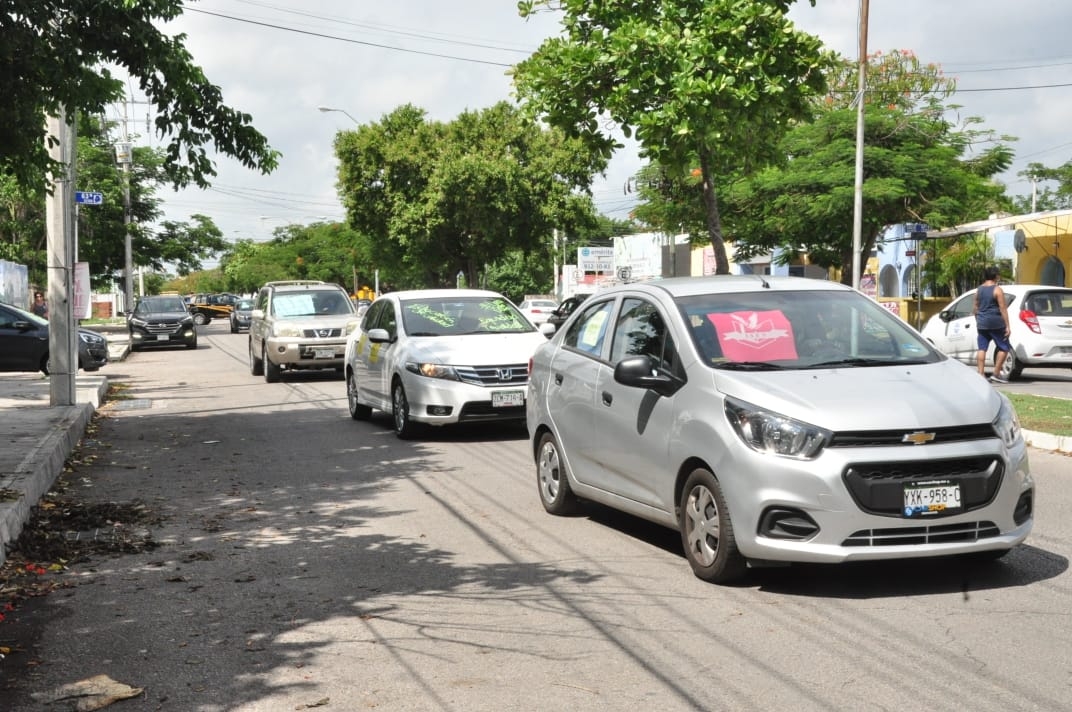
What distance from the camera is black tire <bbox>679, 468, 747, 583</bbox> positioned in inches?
247

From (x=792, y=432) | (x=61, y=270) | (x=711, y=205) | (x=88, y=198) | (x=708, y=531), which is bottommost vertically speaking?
(x=708, y=531)

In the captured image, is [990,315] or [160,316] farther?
[160,316]

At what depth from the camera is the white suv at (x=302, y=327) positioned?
22.1m

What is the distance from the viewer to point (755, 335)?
705cm

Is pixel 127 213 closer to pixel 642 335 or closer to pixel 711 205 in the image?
pixel 711 205

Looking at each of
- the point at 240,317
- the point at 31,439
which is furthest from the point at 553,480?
the point at 240,317

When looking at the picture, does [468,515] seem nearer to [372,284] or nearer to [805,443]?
[805,443]

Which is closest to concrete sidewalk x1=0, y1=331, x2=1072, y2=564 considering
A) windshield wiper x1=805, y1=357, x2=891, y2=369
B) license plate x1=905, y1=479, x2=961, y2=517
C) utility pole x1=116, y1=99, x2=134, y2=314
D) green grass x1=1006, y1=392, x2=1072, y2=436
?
green grass x1=1006, y1=392, x2=1072, y2=436

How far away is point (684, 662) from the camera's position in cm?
516

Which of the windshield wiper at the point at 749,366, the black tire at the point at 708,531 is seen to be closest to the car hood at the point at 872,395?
the windshield wiper at the point at 749,366

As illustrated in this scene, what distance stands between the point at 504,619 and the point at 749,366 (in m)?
2.00

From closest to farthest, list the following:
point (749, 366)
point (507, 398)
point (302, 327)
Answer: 1. point (749, 366)
2. point (507, 398)
3. point (302, 327)

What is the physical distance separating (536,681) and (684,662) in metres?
0.65

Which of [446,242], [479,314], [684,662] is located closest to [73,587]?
[684,662]
